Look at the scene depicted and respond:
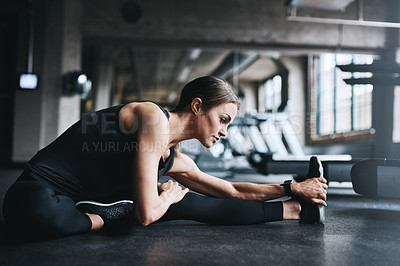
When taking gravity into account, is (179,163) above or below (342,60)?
below

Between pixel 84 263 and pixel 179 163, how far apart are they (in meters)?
0.62

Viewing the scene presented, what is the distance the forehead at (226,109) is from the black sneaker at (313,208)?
1.87ft

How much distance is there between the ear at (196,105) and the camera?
1408 mm

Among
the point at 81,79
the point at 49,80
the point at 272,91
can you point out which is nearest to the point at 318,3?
the point at 81,79

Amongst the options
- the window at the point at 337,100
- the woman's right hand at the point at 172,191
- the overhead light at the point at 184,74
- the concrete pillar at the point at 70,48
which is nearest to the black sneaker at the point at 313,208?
the woman's right hand at the point at 172,191

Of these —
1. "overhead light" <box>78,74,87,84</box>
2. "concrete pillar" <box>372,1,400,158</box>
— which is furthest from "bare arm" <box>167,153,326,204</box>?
"concrete pillar" <box>372,1,400,158</box>

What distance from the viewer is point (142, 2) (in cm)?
575

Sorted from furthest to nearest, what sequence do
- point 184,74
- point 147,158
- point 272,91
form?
point 272,91 → point 184,74 → point 147,158

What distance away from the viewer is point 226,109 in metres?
1.43

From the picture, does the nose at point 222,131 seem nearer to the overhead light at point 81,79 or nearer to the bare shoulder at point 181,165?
the bare shoulder at point 181,165

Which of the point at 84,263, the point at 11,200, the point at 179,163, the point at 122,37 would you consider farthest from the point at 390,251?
the point at 122,37

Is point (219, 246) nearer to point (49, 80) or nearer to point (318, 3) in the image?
point (318, 3)

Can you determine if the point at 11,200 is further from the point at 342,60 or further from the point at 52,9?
the point at 342,60

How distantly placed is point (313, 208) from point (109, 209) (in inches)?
37.8
